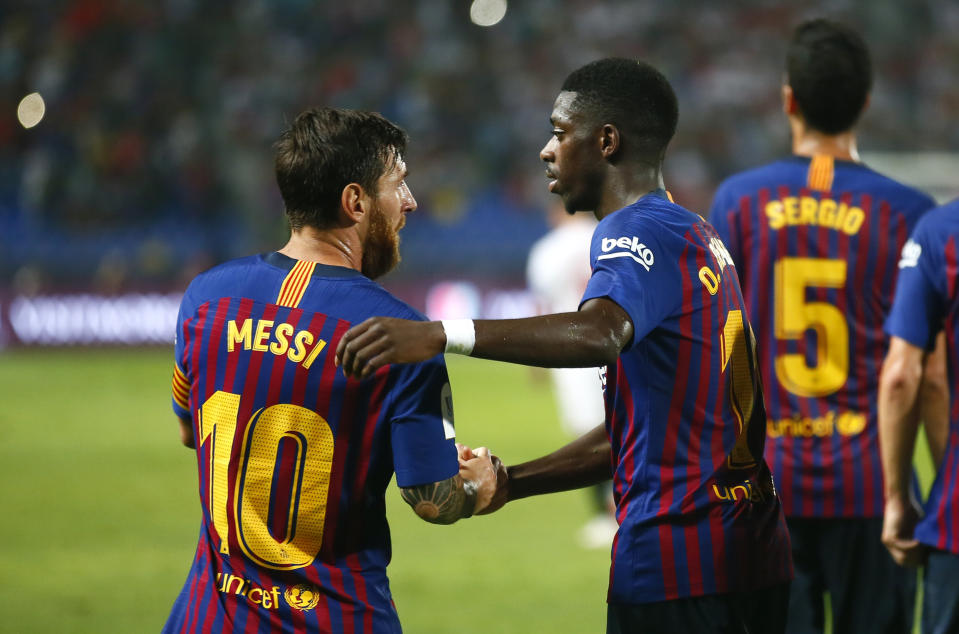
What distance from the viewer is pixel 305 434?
2.50 metres

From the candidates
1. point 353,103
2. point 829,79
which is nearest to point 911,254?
point 829,79

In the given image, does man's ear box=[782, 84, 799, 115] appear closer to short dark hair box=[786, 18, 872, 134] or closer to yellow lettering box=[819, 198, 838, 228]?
short dark hair box=[786, 18, 872, 134]

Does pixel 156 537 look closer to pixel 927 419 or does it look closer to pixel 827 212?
pixel 827 212

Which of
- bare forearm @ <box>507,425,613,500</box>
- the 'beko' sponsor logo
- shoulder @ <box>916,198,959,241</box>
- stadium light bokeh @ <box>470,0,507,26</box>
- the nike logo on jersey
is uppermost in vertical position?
stadium light bokeh @ <box>470,0,507,26</box>

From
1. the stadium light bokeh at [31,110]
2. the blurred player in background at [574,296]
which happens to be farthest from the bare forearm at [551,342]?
the stadium light bokeh at [31,110]

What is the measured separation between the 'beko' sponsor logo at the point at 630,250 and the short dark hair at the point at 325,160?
21.4 inches

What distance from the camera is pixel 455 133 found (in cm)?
2225

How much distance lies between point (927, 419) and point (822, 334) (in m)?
0.59

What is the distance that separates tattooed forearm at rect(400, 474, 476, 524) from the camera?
2520 millimetres

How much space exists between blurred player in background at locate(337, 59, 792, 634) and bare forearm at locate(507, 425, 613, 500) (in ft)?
0.93

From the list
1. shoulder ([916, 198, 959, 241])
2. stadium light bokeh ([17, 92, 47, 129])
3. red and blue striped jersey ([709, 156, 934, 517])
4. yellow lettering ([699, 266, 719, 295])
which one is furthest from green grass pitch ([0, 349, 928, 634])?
stadium light bokeh ([17, 92, 47, 129])

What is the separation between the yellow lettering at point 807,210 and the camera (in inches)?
151

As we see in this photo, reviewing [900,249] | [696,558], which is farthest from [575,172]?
[900,249]

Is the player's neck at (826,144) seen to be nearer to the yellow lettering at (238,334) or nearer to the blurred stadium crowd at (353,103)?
the yellow lettering at (238,334)
